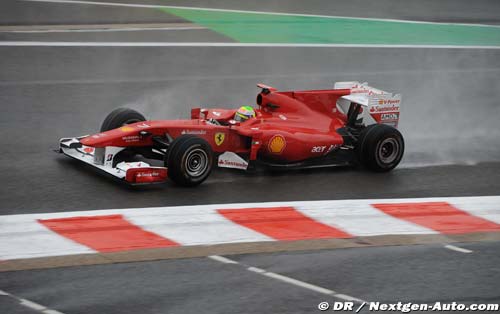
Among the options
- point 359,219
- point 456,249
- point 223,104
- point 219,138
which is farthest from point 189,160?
point 223,104

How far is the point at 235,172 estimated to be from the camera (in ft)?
38.5

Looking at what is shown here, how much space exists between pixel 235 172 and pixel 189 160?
1071 millimetres

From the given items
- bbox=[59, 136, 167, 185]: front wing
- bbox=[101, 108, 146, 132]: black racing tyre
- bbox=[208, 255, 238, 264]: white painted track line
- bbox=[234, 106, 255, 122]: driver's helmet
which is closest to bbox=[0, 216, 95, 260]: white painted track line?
bbox=[208, 255, 238, 264]: white painted track line

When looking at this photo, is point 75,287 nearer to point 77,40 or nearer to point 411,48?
point 77,40

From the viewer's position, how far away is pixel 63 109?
1404cm

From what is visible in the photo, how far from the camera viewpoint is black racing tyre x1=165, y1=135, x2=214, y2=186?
1066 centimetres

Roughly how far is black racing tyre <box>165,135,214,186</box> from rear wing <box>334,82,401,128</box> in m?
2.56

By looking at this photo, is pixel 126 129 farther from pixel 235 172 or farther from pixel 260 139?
pixel 260 139

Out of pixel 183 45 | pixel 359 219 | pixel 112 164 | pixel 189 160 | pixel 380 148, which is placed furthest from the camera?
pixel 183 45

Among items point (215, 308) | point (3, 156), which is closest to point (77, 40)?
point (3, 156)

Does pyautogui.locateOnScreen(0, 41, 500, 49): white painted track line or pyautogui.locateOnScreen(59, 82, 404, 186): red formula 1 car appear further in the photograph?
pyautogui.locateOnScreen(0, 41, 500, 49): white painted track line

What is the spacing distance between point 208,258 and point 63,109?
6094 mm

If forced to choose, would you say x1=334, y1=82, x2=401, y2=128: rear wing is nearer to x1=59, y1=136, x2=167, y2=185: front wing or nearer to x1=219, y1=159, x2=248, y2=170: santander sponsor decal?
x1=219, y1=159, x2=248, y2=170: santander sponsor decal

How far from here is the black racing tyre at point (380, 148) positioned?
12016mm
